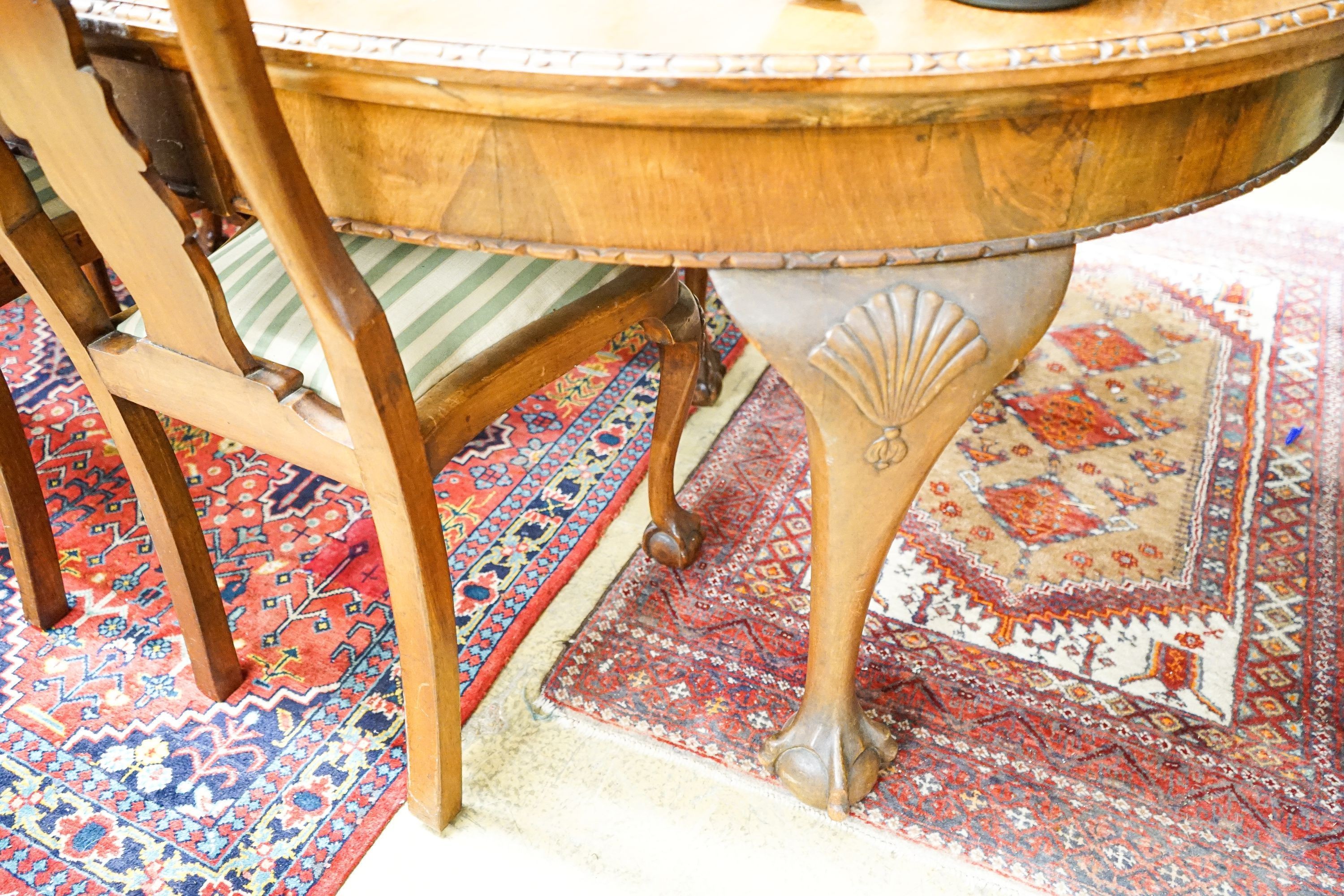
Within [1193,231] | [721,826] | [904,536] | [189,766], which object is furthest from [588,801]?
[1193,231]

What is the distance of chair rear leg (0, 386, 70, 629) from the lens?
4.01 feet

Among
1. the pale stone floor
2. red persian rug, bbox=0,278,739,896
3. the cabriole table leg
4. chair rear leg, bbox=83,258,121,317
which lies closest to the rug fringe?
the pale stone floor

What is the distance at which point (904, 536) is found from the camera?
4.94 ft

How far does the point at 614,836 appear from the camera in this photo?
3.56 feet

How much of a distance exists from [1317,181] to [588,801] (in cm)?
278

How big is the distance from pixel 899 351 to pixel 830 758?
0.53 metres

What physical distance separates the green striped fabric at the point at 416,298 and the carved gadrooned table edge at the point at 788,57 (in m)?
0.31

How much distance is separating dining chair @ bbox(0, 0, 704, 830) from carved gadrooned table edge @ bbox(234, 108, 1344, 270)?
10 cm

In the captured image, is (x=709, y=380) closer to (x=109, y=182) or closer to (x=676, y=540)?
(x=676, y=540)

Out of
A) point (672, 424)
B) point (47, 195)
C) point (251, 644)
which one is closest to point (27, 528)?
point (251, 644)

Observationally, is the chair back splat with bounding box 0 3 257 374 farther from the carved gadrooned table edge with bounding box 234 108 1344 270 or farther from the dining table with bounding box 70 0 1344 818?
the carved gadrooned table edge with bounding box 234 108 1344 270

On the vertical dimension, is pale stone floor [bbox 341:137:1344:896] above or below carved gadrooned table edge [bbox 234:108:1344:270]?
below

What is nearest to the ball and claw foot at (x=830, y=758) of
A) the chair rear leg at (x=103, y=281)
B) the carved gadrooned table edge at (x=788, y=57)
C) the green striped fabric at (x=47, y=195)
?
the carved gadrooned table edge at (x=788, y=57)

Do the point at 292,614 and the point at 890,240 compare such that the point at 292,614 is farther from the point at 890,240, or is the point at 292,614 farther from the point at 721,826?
the point at 890,240
